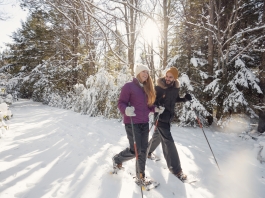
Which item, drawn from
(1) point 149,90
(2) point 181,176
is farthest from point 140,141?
(2) point 181,176

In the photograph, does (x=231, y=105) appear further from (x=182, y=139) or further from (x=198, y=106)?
(x=182, y=139)

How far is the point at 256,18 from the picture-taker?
823 centimetres

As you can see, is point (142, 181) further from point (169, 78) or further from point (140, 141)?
point (169, 78)

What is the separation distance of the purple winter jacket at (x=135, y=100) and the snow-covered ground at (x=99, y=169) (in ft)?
3.37

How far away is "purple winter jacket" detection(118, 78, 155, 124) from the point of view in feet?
9.04

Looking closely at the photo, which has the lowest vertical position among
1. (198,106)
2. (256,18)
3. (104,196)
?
(104,196)

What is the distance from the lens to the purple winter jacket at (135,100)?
276cm

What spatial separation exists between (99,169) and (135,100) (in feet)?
4.82

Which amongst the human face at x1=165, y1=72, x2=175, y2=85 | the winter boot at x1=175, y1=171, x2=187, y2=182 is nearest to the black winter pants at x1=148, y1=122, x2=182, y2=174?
the winter boot at x1=175, y1=171, x2=187, y2=182

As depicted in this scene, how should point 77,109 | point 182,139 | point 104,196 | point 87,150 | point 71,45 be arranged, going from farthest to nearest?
1. point 71,45
2. point 77,109
3. point 182,139
4. point 87,150
5. point 104,196

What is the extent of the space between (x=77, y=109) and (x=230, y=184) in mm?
9415

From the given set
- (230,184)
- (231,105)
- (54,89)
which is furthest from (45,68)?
(230,184)

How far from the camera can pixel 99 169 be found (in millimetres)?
3262

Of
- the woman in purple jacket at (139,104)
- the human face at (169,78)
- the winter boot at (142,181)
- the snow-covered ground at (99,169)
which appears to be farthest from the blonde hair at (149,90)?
the snow-covered ground at (99,169)
